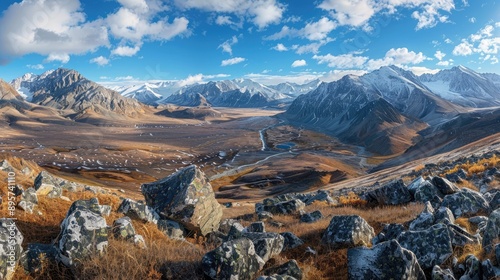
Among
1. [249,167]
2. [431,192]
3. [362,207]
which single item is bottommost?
[249,167]

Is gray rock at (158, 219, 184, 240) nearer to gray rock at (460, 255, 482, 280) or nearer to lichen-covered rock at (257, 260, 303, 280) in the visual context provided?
lichen-covered rock at (257, 260, 303, 280)

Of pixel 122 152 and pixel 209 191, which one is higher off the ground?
pixel 209 191

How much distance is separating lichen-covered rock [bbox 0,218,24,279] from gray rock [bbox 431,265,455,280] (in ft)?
32.1

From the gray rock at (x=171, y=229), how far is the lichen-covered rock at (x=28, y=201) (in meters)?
4.55

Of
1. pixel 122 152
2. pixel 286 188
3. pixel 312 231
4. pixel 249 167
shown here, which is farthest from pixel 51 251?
pixel 122 152

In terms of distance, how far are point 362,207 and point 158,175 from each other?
122 m

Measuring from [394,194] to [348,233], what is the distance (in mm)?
9543

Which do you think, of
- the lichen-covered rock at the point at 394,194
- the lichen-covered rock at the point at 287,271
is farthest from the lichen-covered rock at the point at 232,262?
the lichen-covered rock at the point at 394,194

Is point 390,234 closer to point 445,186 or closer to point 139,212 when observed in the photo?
point 445,186

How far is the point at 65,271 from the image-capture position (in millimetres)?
7668

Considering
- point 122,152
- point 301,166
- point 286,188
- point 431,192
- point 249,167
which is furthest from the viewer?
point 122,152

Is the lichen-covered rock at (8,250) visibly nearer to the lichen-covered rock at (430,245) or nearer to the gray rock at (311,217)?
the lichen-covered rock at (430,245)

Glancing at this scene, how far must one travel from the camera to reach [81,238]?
783 cm

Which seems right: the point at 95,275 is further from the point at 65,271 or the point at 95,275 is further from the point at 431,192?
the point at 431,192
